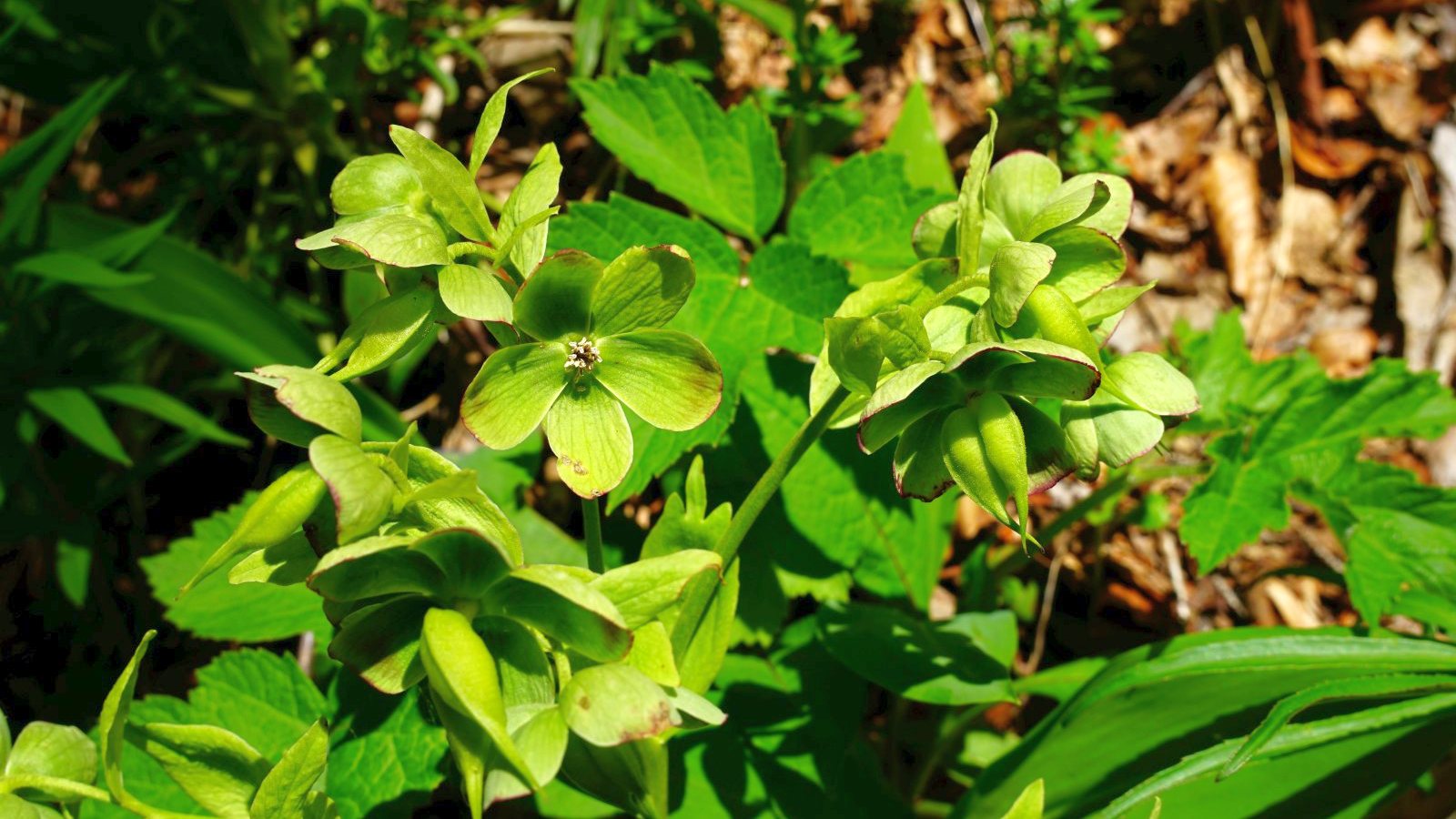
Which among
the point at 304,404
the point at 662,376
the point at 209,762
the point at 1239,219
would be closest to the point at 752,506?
the point at 662,376

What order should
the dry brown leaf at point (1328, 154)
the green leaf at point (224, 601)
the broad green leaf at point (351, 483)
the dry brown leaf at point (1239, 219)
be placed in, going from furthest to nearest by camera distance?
1. the dry brown leaf at point (1328, 154)
2. the dry brown leaf at point (1239, 219)
3. the green leaf at point (224, 601)
4. the broad green leaf at point (351, 483)

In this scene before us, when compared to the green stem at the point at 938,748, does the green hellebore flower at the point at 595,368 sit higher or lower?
higher

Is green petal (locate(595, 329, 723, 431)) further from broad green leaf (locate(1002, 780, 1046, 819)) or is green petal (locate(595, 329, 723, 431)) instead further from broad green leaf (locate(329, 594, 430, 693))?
broad green leaf (locate(1002, 780, 1046, 819))

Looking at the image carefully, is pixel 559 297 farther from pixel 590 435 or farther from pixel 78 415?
pixel 78 415

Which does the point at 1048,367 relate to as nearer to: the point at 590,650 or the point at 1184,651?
the point at 590,650

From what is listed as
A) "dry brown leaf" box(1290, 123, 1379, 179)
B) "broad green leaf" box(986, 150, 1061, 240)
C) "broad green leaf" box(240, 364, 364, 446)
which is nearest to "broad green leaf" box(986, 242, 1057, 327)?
"broad green leaf" box(986, 150, 1061, 240)

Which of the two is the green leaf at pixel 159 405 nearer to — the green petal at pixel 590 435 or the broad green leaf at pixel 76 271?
the broad green leaf at pixel 76 271

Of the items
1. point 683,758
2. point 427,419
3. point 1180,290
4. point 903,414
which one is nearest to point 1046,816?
point 683,758

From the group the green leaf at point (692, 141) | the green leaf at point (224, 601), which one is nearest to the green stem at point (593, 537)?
the green leaf at point (224, 601)
